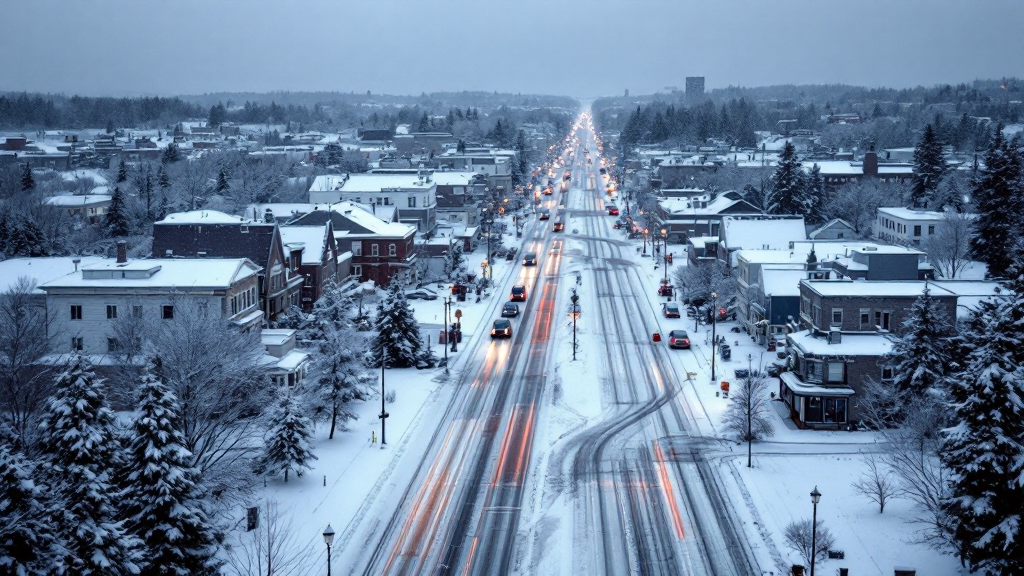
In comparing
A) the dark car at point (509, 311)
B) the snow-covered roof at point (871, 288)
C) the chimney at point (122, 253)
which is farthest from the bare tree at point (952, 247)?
the chimney at point (122, 253)

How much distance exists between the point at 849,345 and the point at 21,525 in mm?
33658

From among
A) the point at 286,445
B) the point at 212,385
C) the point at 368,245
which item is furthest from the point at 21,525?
the point at 368,245

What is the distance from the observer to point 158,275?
4716 centimetres

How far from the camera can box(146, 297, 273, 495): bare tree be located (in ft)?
107

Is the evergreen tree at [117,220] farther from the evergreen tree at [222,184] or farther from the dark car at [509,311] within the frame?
the dark car at [509,311]

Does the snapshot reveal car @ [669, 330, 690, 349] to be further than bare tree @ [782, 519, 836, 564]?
Yes

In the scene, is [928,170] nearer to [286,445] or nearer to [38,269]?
[38,269]

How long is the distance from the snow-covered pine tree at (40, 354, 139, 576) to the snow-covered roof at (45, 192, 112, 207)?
94.4 metres

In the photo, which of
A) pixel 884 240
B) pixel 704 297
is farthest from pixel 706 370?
pixel 884 240

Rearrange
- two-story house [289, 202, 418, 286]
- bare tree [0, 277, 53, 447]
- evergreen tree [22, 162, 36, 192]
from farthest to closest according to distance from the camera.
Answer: evergreen tree [22, 162, 36, 192], two-story house [289, 202, 418, 286], bare tree [0, 277, 53, 447]

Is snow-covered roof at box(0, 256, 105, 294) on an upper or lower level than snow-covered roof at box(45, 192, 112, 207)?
lower

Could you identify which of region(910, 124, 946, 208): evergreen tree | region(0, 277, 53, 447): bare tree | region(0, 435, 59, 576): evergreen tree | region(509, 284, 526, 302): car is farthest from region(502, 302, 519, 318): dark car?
region(910, 124, 946, 208): evergreen tree

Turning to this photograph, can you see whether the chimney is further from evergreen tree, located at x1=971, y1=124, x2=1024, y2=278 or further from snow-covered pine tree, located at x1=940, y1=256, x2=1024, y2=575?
evergreen tree, located at x1=971, y1=124, x2=1024, y2=278

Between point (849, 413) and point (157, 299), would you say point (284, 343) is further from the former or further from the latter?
point (849, 413)
